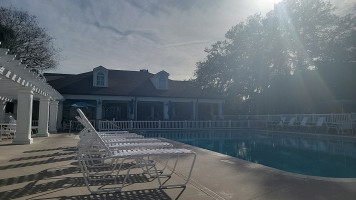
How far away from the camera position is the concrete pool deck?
3.70 metres

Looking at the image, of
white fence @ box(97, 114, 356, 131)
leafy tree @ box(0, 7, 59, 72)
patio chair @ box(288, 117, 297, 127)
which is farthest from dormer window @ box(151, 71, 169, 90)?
leafy tree @ box(0, 7, 59, 72)

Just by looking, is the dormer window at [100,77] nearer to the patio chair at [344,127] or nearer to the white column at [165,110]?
the white column at [165,110]

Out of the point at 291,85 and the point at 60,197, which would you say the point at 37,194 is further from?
the point at 291,85

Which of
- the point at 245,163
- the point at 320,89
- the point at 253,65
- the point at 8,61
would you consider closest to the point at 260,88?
the point at 253,65

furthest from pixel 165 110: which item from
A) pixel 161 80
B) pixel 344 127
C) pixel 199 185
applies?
pixel 199 185

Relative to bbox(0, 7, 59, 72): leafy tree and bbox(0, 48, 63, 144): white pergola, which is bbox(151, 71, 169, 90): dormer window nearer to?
bbox(0, 7, 59, 72): leafy tree

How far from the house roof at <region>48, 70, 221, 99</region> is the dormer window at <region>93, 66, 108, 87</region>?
455 mm

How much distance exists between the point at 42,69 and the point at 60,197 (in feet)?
101

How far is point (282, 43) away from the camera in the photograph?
30000 millimetres

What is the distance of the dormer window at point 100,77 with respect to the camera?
23861 millimetres

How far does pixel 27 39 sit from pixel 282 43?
27588 millimetres

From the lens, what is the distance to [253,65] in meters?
31.1

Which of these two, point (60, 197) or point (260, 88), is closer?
point (60, 197)

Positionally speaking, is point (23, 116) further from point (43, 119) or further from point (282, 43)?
point (282, 43)
